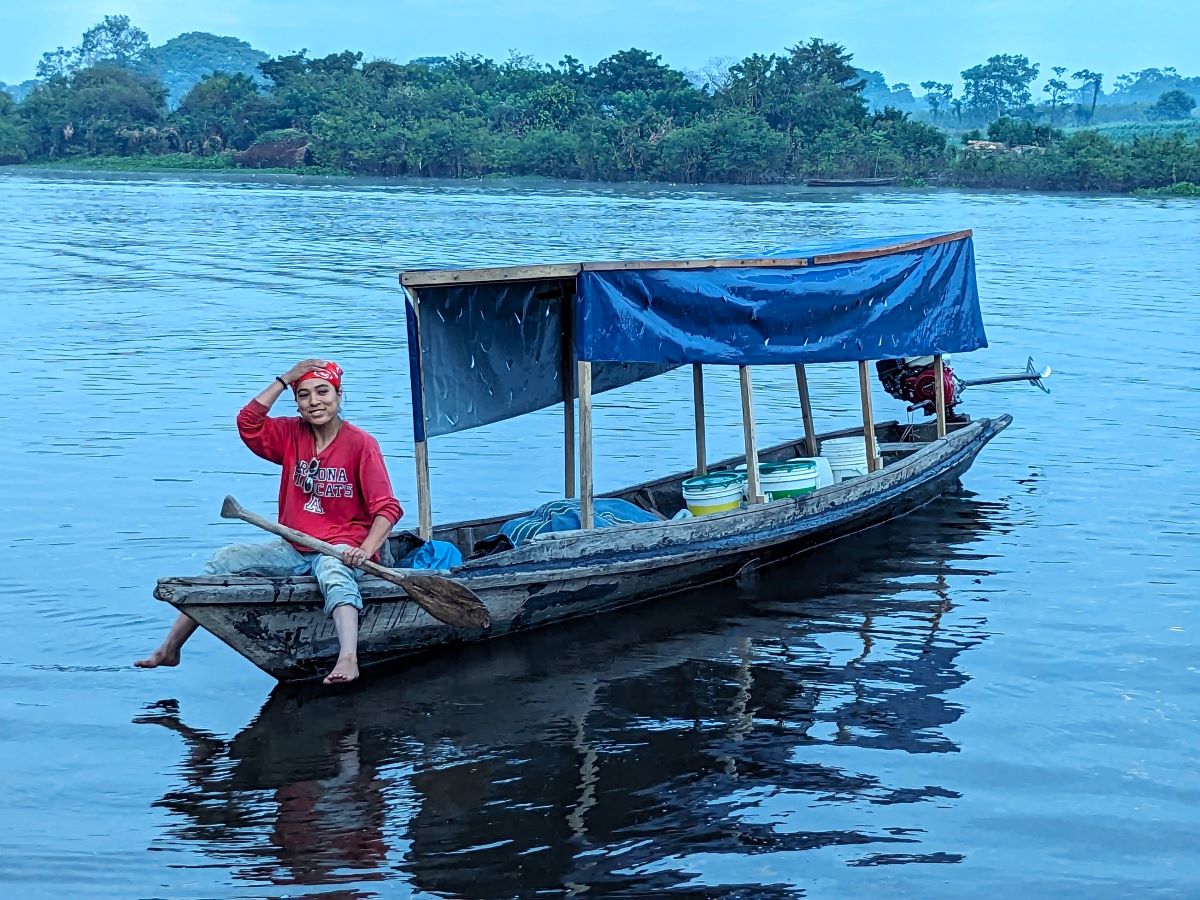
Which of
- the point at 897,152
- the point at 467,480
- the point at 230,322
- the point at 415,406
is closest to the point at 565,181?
the point at 897,152

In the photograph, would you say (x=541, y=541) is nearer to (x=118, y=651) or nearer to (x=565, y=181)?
(x=118, y=651)

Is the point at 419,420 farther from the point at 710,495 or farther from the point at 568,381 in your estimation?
the point at 710,495

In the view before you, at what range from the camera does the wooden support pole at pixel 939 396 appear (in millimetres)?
10672

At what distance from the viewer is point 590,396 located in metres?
8.78

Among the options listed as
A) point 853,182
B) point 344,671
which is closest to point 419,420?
point 344,671

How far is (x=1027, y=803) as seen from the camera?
6098 millimetres

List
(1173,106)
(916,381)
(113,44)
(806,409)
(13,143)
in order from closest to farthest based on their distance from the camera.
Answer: (806,409), (916,381), (13,143), (1173,106), (113,44)

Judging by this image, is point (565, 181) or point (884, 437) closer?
point (884, 437)

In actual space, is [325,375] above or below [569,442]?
above

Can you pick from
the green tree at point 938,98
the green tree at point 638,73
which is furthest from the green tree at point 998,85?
the green tree at point 638,73

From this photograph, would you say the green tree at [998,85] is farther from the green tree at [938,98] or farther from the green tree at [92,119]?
the green tree at [92,119]

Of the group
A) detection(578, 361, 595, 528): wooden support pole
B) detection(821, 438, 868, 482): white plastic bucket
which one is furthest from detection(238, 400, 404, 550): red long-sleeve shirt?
detection(821, 438, 868, 482): white plastic bucket

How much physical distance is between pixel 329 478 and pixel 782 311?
3.14 metres

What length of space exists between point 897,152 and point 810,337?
2073 inches
